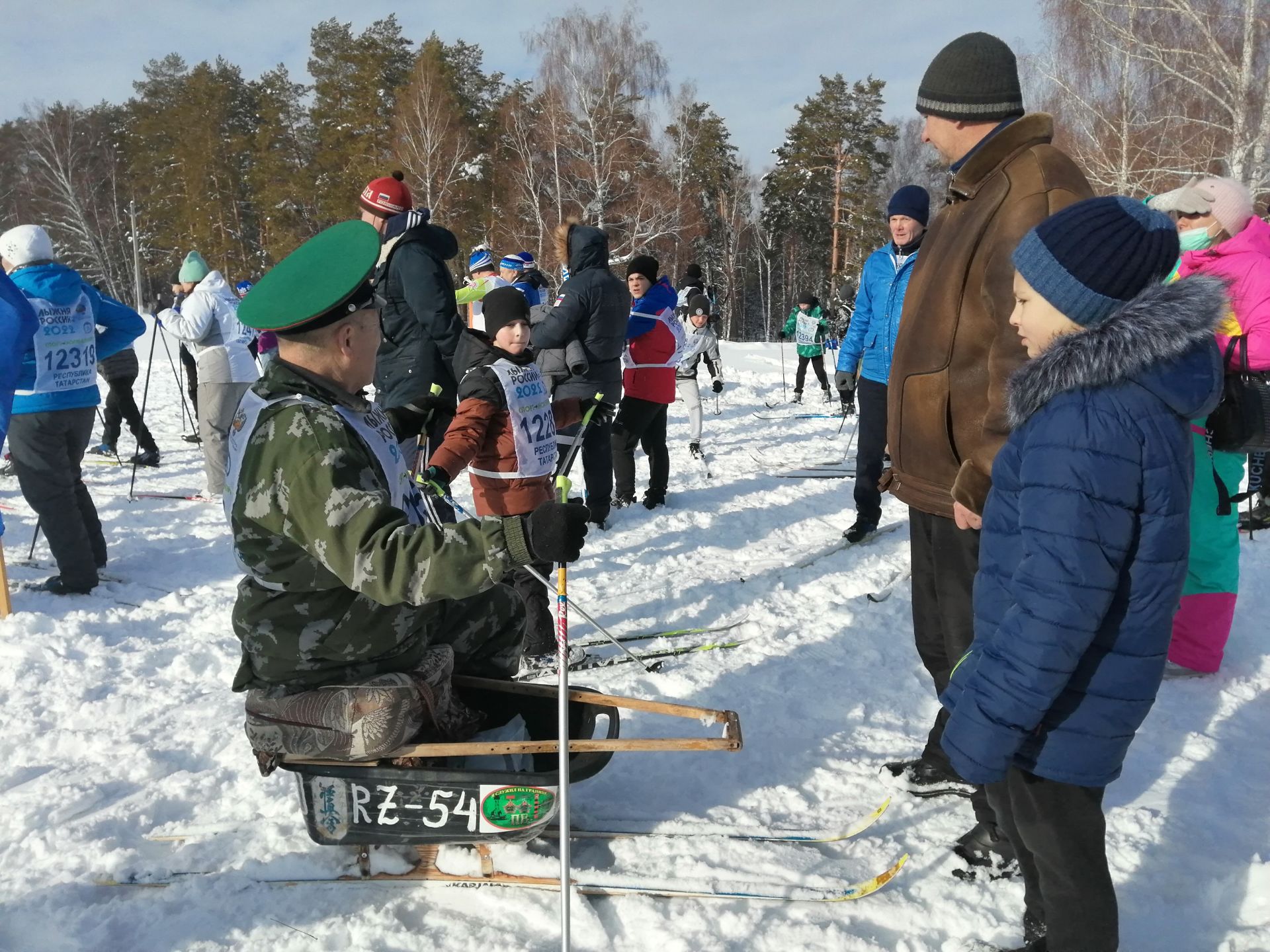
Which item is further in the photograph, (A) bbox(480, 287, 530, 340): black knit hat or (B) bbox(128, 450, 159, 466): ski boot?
(B) bbox(128, 450, 159, 466): ski boot

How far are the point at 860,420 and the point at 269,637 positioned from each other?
171 inches

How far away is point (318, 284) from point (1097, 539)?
6.27 feet

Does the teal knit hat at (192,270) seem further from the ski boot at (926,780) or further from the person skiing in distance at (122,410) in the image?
the ski boot at (926,780)

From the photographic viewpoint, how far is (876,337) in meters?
5.55

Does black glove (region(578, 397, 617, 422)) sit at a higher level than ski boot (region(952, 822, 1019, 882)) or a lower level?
higher

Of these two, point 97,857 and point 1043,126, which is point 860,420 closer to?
point 1043,126

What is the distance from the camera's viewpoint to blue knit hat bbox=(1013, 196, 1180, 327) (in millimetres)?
1642

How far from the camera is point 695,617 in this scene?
182 inches

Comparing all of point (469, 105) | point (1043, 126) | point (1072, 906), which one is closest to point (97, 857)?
point (1072, 906)

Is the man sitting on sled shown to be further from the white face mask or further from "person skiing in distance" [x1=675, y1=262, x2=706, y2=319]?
"person skiing in distance" [x1=675, y1=262, x2=706, y2=319]

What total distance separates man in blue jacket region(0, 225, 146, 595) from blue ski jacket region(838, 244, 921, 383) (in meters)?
4.83

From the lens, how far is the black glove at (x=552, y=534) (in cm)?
192

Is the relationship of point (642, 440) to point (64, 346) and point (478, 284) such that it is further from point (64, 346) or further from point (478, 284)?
point (64, 346)

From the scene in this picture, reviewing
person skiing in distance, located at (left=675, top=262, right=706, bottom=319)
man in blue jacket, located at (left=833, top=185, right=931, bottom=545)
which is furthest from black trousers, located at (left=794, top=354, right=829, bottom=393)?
man in blue jacket, located at (left=833, top=185, right=931, bottom=545)
